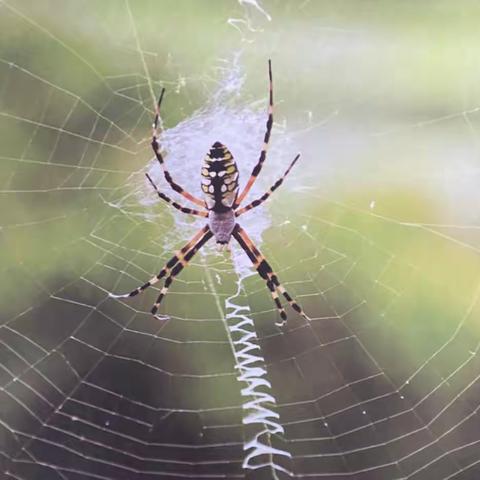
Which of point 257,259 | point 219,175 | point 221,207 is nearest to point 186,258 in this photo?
point 257,259

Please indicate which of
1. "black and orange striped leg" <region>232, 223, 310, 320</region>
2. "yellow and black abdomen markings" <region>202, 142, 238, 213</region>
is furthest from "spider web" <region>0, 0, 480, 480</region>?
→ "yellow and black abdomen markings" <region>202, 142, 238, 213</region>

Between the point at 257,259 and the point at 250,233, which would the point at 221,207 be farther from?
the point at 250,233

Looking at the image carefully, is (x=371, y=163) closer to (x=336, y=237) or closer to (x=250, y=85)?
(x=336, y=237)

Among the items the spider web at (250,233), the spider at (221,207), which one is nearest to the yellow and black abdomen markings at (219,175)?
the spider at (221,207)

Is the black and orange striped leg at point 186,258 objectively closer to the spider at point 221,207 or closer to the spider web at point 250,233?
the spider at point 221,207

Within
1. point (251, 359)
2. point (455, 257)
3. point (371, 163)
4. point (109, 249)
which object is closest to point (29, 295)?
point (109, 249)
